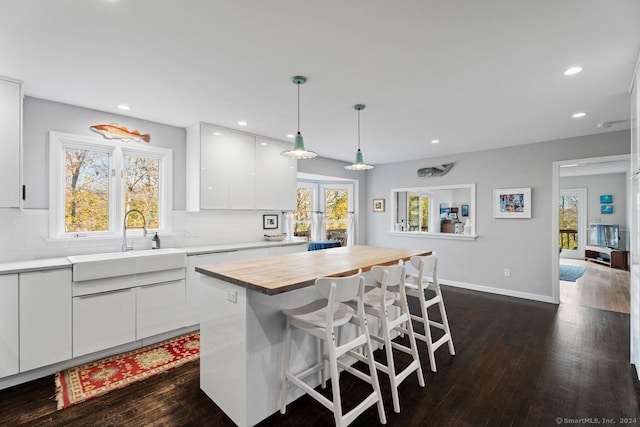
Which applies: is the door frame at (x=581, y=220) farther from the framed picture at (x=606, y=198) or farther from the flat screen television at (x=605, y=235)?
the framed picture at (x=606, y=198)

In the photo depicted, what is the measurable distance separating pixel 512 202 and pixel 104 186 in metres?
5.79

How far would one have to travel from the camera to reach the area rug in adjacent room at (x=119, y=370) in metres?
2.27

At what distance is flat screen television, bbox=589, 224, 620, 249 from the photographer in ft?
24.4

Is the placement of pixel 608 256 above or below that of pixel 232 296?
below

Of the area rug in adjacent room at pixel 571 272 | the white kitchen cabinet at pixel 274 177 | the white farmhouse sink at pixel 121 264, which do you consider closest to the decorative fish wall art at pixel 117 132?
the white farmhouse sink at pixel 121 264

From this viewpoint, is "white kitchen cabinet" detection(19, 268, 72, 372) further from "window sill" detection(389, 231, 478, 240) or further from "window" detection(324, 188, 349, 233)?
"window sill" detection(389, 231, 478, 240)

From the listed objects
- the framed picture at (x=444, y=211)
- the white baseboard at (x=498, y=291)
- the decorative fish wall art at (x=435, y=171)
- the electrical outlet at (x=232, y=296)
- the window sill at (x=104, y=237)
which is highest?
the decorative fish wall art at (x=435, y=171)

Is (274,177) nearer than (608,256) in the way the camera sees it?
Yes

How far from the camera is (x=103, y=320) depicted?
2.74 m

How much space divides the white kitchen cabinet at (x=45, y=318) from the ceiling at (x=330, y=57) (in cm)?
169

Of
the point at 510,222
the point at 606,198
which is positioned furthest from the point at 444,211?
the point at 606,198

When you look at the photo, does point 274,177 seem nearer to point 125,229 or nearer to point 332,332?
point 125,229

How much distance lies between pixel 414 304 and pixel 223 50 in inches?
149

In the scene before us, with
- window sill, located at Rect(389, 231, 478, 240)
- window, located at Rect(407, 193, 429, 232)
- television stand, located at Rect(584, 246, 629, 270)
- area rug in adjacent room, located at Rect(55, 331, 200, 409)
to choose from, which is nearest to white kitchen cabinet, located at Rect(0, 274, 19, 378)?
area rug in adjacent room, located at Rect(55, 331, 200, 409)
